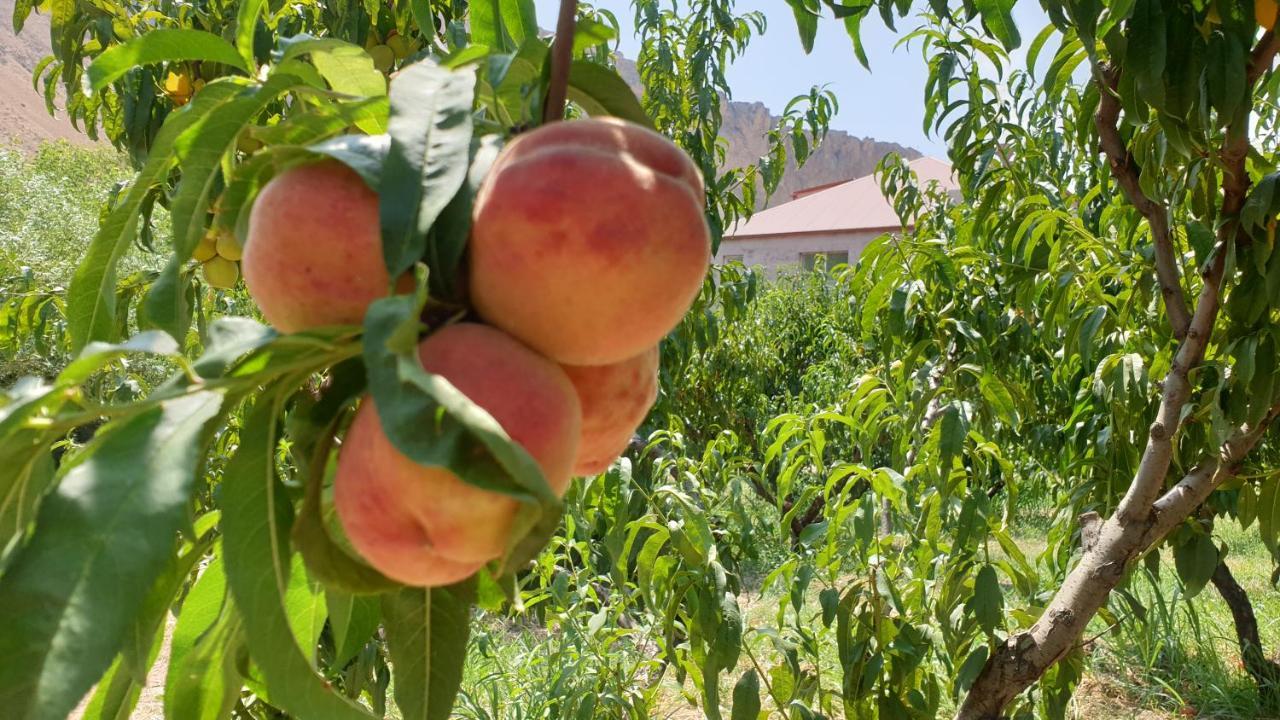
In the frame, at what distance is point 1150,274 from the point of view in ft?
4.58

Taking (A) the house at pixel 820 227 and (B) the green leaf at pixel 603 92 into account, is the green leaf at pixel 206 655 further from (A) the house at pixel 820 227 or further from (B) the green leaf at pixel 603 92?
(A) the house at pixel 820 227

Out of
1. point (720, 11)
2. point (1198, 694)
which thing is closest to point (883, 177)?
point (720, 11)

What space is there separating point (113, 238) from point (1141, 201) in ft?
3.92

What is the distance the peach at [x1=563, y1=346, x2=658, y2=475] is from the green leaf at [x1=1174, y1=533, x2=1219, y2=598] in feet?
4.76

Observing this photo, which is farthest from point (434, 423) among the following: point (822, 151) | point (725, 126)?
point (822, 151)

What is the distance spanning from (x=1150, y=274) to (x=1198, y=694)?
103 inches

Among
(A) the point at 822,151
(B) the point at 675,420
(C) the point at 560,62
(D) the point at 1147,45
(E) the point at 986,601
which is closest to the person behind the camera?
(C) the point at 560,62

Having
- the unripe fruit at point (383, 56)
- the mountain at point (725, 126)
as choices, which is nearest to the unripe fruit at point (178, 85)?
the unripe fruit at point (383, 56)

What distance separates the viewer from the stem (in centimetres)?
39

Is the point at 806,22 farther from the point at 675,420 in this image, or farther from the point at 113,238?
the point at 675,420

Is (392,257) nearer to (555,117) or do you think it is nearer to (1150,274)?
(555,117)

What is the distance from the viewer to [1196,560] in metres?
1.53

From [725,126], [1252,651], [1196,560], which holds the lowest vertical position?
[725,126]

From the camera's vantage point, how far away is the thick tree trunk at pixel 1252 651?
304 centimetres
